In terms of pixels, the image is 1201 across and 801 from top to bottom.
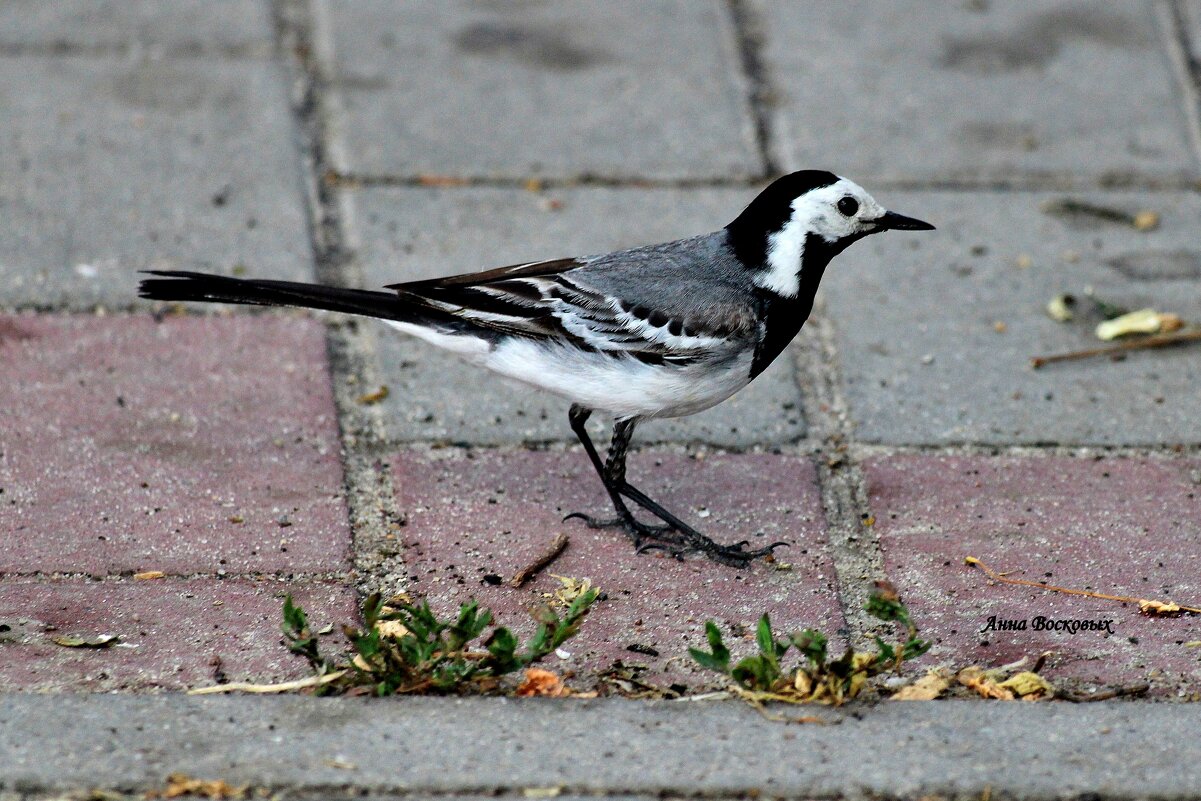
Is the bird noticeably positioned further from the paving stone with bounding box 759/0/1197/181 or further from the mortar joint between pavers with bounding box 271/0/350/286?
the paving stone with bounding box 759/0/1197/181

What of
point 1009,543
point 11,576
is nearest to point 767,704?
point 1009,543

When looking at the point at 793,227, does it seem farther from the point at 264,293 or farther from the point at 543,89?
the point at 543,89

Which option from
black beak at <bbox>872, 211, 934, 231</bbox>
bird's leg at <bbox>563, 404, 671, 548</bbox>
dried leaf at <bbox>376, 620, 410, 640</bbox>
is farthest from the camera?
black beak at <bbox>872, 211, 934, 231</bbox>

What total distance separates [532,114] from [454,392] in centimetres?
163

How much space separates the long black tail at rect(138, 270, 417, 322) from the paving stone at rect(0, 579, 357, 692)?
730 millimetres

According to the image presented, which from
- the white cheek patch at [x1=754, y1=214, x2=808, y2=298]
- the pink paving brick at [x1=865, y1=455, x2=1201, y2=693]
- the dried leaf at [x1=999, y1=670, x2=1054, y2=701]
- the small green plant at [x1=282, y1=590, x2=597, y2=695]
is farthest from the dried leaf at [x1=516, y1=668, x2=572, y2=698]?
the white cheek patch at [x1=754, y1=214, x2=808, y2=298]

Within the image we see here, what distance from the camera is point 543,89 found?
6.12m

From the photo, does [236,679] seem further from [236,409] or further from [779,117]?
[779,117]

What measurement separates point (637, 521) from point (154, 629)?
125 cm

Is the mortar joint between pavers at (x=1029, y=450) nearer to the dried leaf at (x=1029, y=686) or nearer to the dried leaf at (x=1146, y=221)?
the dried leaf at (x=1029, y=686)

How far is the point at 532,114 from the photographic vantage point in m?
5.98

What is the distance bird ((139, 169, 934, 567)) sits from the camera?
411 cm

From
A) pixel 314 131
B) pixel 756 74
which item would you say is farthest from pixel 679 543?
pixel 756 74

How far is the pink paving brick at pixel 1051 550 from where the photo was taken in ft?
12.1
